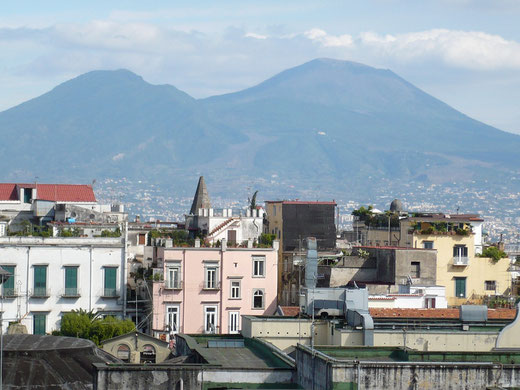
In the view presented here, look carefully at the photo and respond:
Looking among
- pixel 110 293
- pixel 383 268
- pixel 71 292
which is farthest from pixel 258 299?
pixel 71 292

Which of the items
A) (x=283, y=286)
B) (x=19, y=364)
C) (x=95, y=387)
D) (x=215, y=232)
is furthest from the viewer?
(x=215, y=232)

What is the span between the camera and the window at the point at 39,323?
207 ft

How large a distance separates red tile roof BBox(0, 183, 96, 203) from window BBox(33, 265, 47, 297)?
72.6ft

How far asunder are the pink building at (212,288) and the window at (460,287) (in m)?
9.43

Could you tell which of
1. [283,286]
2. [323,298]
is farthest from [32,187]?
[323,298]

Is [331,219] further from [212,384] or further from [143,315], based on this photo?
[212,384]

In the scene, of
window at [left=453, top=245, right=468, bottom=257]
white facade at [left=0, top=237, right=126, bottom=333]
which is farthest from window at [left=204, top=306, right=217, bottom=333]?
window at [left=453, top=245, right=468, bottom=257]

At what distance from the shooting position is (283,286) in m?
69.6

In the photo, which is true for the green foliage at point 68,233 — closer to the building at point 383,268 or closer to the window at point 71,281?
the window at point 71,281

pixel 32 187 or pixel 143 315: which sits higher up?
pixel 32 187

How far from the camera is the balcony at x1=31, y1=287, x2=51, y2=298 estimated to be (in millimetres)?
63000

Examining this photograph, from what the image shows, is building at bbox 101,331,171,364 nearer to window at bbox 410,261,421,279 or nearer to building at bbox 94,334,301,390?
building at bbox 94,334,301,390

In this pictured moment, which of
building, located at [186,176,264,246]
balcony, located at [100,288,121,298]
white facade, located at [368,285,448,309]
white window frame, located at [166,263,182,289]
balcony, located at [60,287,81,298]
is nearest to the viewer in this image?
white facade, located at [368,285,448,309]

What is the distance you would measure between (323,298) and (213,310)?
21324 mm
